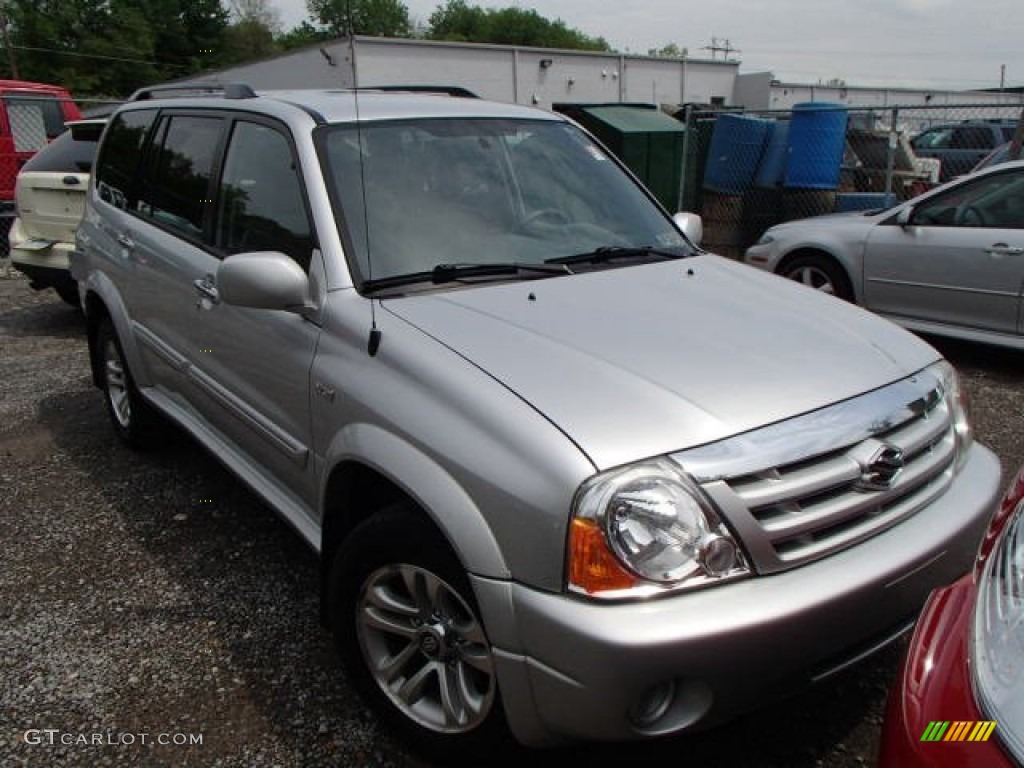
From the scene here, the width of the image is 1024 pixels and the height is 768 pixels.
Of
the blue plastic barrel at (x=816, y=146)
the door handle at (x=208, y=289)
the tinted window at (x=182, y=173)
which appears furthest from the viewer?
the blue plastic barrel at (x=816, y=146)

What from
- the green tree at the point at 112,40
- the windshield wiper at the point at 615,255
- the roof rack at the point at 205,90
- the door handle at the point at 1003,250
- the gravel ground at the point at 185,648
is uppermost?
the green tree at the point at 112,40

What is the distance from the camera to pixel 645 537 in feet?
5.99

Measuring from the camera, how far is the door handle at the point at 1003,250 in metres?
5.41

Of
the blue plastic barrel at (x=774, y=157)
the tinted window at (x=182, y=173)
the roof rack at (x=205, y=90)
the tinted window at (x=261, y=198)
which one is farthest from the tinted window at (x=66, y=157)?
the blue plastic barrel at (x=774, y=157)

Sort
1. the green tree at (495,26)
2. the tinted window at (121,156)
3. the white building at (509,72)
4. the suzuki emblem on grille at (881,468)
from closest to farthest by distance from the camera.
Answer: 1. the suzuki emblem on grille at (881,468)
2. the tinted window at (121,156)
3. the white building at (509,72)
4. the green tree at (495,26)

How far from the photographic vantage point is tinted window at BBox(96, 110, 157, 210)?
14.0ft

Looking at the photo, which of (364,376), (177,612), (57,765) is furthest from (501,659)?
(177,612)

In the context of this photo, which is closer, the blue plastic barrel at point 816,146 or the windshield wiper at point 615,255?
the windshield wiper at point 615,255

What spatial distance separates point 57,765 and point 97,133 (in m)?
6.68

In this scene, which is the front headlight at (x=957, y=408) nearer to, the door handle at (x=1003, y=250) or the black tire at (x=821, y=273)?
the door handle at (x=1003, y=250)

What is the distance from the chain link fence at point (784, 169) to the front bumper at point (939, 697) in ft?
26.7

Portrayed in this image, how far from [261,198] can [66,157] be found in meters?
5.72

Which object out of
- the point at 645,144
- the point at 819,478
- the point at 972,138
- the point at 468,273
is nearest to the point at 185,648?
the point at 468,273

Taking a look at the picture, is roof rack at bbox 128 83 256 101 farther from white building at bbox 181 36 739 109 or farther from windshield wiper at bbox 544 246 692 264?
white building at bbox 181 36 739 109
